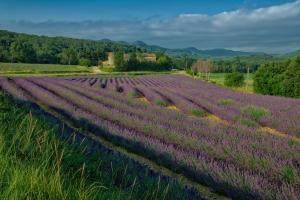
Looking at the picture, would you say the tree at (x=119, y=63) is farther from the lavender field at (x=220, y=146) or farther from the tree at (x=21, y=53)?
the lavender field at (x=220, y=146)

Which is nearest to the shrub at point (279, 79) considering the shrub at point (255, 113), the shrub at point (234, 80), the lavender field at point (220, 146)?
the shrub at point (234, 80)

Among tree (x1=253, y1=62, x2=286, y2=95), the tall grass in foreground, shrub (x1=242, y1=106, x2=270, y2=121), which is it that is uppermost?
the tall grass in foreground

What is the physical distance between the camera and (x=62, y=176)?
10.2ft

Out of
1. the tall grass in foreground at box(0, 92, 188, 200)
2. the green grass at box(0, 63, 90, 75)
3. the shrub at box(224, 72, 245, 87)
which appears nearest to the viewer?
the tall grass in foreground at box(0, 92, 188, 200)

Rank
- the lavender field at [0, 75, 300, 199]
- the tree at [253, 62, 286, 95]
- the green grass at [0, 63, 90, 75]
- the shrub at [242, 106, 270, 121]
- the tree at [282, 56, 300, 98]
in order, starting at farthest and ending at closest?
the green grass at [0, 63, 90, 75]
the tree at [253, 62, 286, 95]
the tree at [282, 56, 300, 98]
the shrub at [242, 106, 270, 121]
the lavender field at [0, 75, 300, 199]

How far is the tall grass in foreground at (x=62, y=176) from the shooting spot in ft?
8.31

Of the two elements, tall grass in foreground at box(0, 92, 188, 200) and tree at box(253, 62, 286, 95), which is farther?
tree at box(253, 62, 286, 95)

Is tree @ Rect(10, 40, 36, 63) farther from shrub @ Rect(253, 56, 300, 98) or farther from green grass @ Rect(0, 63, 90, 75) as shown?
shrub @ Rect(253, 56, 300, 98)

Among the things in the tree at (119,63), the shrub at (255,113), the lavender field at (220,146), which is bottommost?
the tree at (119,63)

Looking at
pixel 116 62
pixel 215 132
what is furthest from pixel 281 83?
pixel 116 62

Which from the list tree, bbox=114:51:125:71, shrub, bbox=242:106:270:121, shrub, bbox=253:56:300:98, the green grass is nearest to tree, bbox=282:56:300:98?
shrub, bbox=253:56:300:98

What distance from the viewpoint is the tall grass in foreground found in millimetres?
2534

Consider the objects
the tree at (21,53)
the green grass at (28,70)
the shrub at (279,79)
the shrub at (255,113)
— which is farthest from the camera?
the tree at (21,53)

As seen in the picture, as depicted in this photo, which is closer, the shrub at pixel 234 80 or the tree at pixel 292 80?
the tree at pixel 292 80
